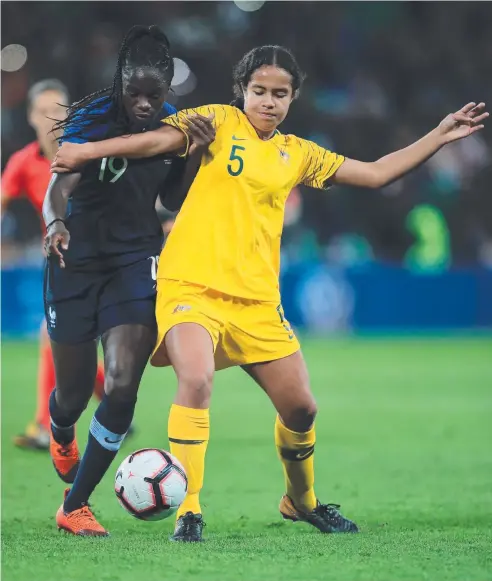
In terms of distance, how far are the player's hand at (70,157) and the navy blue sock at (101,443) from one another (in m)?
0.98

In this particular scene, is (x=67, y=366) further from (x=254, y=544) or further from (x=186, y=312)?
(x=254, y=544)

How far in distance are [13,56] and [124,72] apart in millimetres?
14670

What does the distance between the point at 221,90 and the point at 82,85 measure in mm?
2553

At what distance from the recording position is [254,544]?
4.73m

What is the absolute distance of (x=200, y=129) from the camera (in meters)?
4.89

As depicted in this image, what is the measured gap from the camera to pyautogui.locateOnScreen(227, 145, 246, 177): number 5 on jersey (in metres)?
4.93

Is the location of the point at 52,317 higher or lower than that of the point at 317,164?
lower

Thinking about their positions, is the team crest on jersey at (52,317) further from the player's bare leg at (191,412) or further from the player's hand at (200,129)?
the player's hand at (200,129)

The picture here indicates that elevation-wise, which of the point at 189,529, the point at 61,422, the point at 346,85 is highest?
the point at 346,85

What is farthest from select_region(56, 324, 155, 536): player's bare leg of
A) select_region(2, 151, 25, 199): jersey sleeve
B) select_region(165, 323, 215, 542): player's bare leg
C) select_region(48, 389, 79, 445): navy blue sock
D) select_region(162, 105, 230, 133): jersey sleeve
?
select_region(2, 151, 25, 199): jersey sleeve

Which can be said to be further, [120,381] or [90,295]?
[90,295]

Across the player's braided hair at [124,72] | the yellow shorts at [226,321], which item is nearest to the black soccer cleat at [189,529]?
the yellow shorts at [226,321]

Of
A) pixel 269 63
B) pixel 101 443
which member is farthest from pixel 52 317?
pixel 269 63

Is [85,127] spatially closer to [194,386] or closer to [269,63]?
[269,63]
